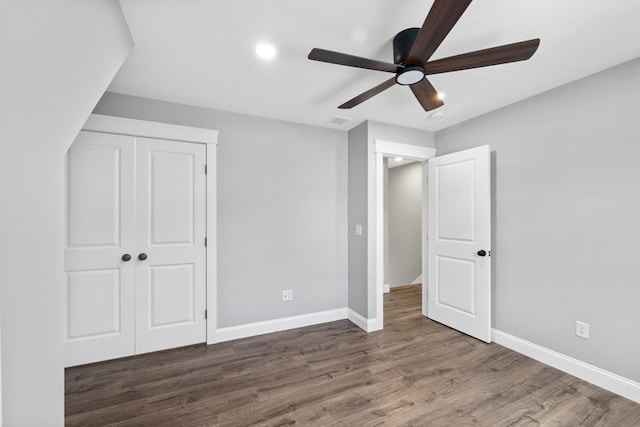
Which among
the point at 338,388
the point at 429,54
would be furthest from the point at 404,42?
the point at 338,388

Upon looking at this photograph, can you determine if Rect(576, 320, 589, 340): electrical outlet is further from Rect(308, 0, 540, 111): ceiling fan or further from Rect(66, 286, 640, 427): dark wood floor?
Rect(308, 0, 540, 111): ceiling fan

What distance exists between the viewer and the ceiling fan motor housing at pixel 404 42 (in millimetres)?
1648

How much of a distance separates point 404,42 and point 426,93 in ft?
1.44

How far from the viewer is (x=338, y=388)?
2104 mm

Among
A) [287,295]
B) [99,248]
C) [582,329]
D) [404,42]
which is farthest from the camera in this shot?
[287,295]

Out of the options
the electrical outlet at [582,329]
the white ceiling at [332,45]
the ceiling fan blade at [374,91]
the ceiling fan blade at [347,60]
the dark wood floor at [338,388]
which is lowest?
the dark wood floor at [338,388]

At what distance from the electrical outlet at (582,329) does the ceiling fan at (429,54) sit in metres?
2.20

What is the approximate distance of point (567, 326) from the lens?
2352 mm

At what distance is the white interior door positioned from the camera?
2852 millimetres

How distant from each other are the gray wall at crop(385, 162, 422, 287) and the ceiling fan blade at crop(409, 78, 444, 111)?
3.28 metres

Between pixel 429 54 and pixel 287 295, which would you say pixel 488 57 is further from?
pixel 287 295

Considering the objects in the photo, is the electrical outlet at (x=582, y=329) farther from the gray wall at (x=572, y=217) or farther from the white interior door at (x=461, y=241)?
the white interior door at (x=461, y=241)

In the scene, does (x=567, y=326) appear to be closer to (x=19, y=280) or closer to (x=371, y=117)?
(x=371, y=117)

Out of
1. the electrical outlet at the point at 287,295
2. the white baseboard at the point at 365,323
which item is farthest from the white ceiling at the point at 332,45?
the white baseboard at the point at 365,323
